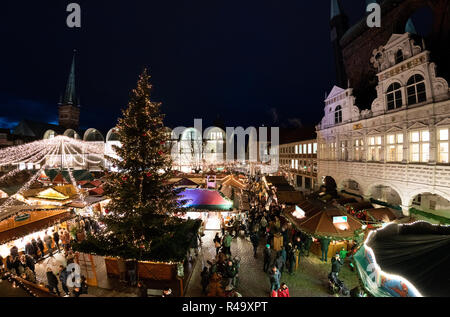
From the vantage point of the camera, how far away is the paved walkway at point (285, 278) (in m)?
6.88

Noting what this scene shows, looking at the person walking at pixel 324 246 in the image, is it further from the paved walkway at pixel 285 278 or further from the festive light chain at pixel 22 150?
the festive light chain at pixel 22 150

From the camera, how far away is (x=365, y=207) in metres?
12.5

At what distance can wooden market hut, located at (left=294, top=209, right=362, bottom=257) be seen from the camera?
27.8 ft

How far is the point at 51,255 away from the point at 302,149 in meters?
26.8

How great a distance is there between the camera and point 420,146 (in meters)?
Result: 10.9

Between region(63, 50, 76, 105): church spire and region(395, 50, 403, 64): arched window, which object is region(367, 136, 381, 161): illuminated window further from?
region(63, 50, 76, 105): church spire

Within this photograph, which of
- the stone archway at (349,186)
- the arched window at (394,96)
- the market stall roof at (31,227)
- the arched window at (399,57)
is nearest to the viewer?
the market stall roof at (31,227)

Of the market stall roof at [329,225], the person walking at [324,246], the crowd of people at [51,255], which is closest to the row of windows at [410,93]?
the market stall roof at [329,225]

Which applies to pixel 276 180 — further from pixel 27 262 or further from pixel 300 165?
pixel 27 262

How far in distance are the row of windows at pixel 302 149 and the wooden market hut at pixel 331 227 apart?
15500mm
